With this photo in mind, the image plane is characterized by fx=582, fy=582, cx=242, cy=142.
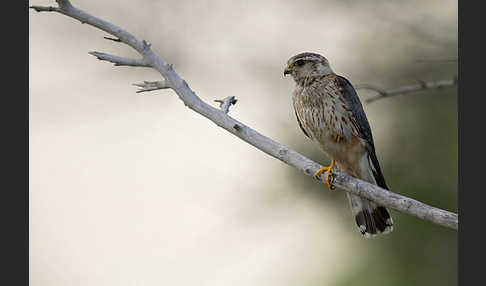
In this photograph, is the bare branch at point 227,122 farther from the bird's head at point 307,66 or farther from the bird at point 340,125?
the bird's head at point 307,66

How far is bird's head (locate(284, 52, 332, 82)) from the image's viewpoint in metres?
4.90

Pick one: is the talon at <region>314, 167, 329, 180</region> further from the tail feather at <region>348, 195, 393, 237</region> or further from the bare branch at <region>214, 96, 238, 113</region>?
the tail feather at <region>348, 195, 393, 237</region>

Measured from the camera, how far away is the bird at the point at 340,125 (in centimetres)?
464

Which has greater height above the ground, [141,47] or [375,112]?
[141,47]

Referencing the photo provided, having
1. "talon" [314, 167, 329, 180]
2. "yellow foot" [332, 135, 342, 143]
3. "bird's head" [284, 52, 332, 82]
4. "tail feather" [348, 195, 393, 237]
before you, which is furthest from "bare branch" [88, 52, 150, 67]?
"tail feather" [348, 195, 393, 237]

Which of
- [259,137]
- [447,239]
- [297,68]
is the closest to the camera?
[259,137]

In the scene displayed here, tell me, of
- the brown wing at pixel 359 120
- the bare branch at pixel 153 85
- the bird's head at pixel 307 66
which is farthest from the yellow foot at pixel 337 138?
A: the bare branch at pixel 153 85

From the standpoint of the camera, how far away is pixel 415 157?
6180 mm

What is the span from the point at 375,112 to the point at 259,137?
3.12m

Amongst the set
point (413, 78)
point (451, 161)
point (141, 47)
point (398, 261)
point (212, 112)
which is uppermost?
point (141, 47)

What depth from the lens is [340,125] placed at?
4.64 m

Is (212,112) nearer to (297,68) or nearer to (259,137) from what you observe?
(259,137)

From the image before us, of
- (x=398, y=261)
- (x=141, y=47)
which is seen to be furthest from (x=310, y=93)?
(x=398, y=261)

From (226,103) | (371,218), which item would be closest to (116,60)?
(226,103)
